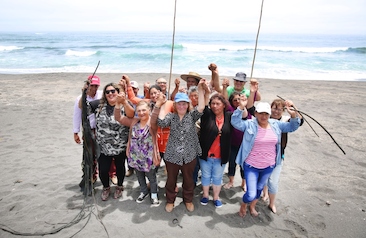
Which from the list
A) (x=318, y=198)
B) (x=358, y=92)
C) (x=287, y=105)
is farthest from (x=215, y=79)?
(x=358, y=92)

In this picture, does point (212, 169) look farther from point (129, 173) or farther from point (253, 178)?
point (129, 173)

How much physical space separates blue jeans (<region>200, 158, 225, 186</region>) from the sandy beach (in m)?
0.49

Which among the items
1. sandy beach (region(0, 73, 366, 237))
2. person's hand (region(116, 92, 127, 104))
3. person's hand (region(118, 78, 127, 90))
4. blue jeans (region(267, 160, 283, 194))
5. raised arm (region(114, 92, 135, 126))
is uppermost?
person's hand (region(118, 78, 127, 90))

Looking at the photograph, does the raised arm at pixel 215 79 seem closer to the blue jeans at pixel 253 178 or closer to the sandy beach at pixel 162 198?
the blue jeans at pixel 253 178

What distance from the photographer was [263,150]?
129 inches

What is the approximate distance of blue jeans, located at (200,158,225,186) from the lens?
3.55 m

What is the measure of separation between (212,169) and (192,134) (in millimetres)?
720

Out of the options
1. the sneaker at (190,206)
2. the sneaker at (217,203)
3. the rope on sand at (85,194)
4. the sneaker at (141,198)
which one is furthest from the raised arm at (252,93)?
the rope on sand at (85,194)

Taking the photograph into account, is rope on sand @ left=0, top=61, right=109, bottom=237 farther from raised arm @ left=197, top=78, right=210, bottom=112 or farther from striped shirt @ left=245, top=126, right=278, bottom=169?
striped shirt @ left=245, top=126, right=278, bottom=169

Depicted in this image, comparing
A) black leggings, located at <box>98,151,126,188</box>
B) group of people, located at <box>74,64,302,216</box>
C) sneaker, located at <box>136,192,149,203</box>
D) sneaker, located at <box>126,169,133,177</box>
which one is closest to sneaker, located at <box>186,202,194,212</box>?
group of people, located at <box>74,64,302,216</box>

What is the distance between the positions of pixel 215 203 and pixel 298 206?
1.42 meters

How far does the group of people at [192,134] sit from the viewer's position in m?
3.24

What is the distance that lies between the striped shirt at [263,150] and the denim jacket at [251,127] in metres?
0.06

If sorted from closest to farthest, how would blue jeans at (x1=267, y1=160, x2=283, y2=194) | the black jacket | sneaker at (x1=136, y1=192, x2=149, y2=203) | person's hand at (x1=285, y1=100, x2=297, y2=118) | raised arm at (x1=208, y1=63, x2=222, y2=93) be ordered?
person's hand at (x1=285, y1=100, x2=297, y2=118) < the black jacket < blue jeans at (x1=267, y1=160, x2=283, y2=194) < raised arm at (x1=208, y1=63, x2=222, y2=93) < sneaker at (x1=136, y1=192, x2=149, y2=203)
